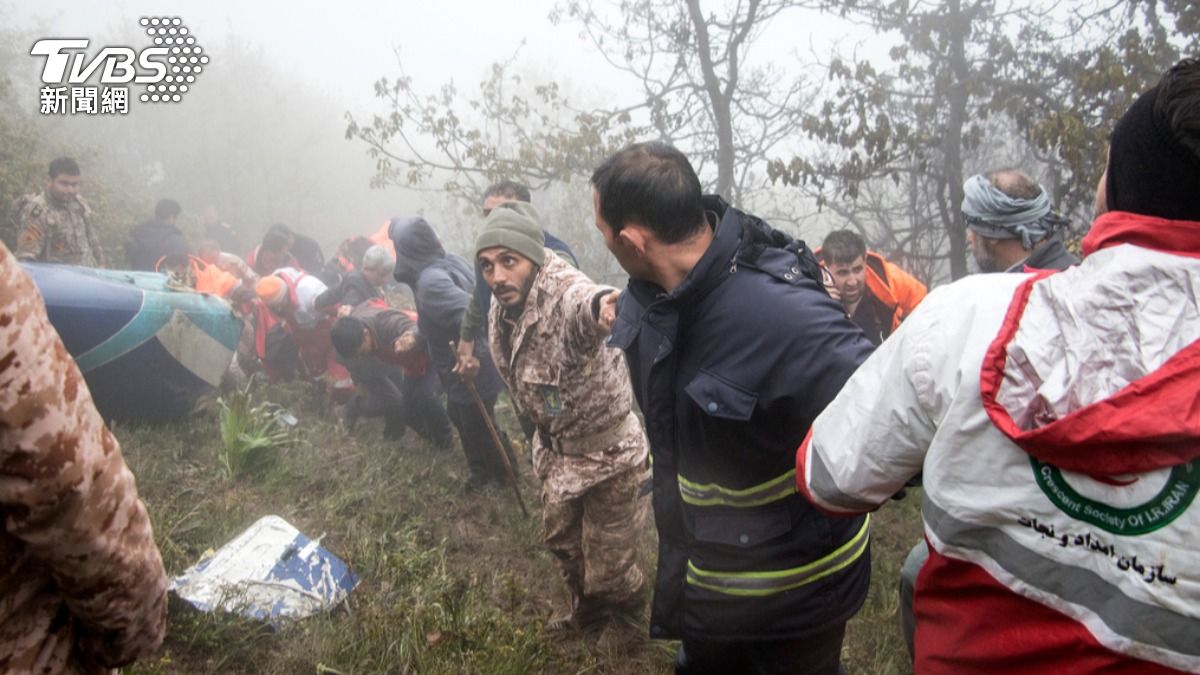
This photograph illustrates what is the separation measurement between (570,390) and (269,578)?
5.62 ft

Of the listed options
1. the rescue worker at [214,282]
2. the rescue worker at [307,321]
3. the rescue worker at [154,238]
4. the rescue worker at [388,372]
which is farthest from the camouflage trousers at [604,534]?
the rescue worker at [154,238]

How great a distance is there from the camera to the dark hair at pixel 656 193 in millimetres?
1948

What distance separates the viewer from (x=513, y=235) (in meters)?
3.32

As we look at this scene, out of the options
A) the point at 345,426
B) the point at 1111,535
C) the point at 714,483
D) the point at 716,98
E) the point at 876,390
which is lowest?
the point at 345,426

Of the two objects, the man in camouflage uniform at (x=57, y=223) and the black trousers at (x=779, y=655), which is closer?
the black trousers at (x=779, y=655)

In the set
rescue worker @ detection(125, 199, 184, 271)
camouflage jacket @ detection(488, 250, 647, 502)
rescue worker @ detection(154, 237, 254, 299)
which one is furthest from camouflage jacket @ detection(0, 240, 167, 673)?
rescue worker @ detection(125, 199, 184, 271)

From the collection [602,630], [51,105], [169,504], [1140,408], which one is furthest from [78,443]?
[51,105]

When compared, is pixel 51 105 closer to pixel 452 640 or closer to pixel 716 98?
pixel 716 98

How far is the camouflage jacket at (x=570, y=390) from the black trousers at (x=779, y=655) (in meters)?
1.14

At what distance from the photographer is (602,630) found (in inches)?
131

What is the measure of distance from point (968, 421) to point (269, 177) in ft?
67.2

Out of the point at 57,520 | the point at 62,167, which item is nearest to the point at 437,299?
the point at 57,520

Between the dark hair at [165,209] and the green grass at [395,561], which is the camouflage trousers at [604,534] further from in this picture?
the dark hair at [165,209]

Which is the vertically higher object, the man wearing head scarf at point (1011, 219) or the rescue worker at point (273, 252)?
the man wearing head scarf at point (1011, 219)
